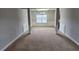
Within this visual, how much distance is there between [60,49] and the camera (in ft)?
6.46

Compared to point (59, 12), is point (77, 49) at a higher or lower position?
lower

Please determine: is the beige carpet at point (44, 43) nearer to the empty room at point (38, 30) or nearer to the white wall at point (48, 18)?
the empty room at point (38, 30)

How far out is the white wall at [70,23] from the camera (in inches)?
76.4

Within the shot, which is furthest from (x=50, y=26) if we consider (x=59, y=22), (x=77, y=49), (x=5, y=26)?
(x=5, y=26)

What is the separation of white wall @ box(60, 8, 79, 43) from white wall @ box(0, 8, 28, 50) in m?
0.54

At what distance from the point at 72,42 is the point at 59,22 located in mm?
339

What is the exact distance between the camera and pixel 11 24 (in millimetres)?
1986

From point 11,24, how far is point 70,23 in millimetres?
844

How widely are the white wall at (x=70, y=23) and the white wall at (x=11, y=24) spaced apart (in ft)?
1.76

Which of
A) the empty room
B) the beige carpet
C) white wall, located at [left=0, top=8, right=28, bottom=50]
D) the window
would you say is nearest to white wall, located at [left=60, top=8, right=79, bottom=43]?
the empty room

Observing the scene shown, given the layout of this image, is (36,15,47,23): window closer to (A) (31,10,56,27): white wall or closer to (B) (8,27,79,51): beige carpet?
(A) (31,10,56,27): white wall

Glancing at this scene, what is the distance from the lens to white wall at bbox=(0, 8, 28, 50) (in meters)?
1.96

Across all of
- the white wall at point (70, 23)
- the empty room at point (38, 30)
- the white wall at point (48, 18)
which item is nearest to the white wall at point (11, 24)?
the empty room at point (38, 30)
